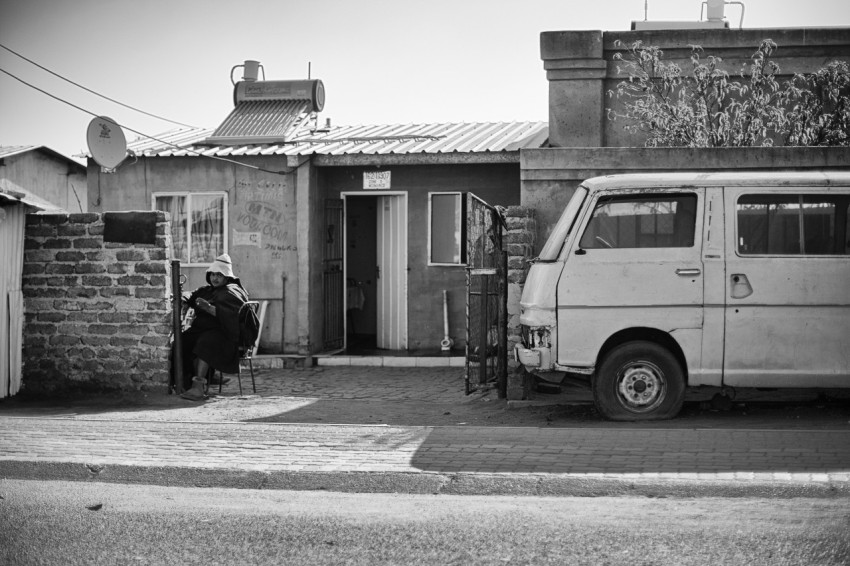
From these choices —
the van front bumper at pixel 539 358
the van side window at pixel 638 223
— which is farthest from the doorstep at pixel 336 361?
Result: the van side window at pixel 638 223

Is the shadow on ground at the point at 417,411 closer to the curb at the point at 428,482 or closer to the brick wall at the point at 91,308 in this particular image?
the brick wall at the point at 91,308

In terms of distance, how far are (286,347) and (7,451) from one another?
25.9 feet

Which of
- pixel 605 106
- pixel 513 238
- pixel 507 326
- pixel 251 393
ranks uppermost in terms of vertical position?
pixel 605 106

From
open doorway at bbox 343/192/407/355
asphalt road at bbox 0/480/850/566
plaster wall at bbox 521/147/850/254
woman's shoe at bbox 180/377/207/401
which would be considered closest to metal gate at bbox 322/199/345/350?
open doorway at bbox 343/192/407/355

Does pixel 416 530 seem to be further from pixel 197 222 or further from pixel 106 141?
pixel 197 222

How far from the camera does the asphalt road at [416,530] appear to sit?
492 cm

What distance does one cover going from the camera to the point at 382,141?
647 inches

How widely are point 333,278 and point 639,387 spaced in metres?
8.40

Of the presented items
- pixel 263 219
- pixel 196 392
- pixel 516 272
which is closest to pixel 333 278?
pixel 263 219

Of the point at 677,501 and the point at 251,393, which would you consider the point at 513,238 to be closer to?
the point at 251,393

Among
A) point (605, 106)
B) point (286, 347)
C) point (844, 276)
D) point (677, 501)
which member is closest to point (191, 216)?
point (286, 347)

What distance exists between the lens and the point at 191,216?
15992 millimetres

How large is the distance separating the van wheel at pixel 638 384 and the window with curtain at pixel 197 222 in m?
8.71

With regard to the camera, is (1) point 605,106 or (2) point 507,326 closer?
(2) point 507,326
